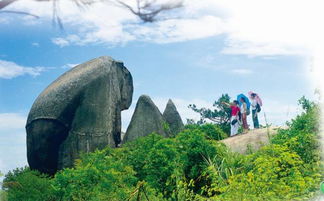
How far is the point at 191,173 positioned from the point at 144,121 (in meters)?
2.81

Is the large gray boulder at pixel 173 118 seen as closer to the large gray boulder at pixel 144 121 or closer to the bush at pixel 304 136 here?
the large gray boulder at pixel 144 121

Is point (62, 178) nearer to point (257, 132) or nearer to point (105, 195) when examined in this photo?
point (105, 195)

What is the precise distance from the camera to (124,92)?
31.6 feet

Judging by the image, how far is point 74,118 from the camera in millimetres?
8555

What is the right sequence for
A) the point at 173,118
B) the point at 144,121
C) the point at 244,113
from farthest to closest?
1. the point at 173,118
2. the point at 244,113
3. the point at 144,121

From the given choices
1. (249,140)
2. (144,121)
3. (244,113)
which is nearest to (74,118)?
(144,121)

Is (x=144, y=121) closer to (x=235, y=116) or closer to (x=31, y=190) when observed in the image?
(x=235, y=116)

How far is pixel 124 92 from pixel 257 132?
2.63 meters

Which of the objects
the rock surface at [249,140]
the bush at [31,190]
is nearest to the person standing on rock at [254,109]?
the rock surface at [249,140]

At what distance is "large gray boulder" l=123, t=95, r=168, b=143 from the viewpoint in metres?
9.12

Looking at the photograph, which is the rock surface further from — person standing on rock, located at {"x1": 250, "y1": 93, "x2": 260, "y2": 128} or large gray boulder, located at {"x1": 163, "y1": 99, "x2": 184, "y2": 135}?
large gray boulder, located at {"x1": 163, "y1": 99, "x2": 184, "y2": 135}

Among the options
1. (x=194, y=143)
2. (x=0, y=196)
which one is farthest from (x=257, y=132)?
(x=0, y=196)

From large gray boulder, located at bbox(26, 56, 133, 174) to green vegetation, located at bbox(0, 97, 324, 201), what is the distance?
33.7 inches

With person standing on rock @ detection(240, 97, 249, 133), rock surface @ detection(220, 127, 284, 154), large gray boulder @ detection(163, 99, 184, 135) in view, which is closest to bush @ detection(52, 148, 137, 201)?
rock surface @ detection(220, 127, 284, 154)
